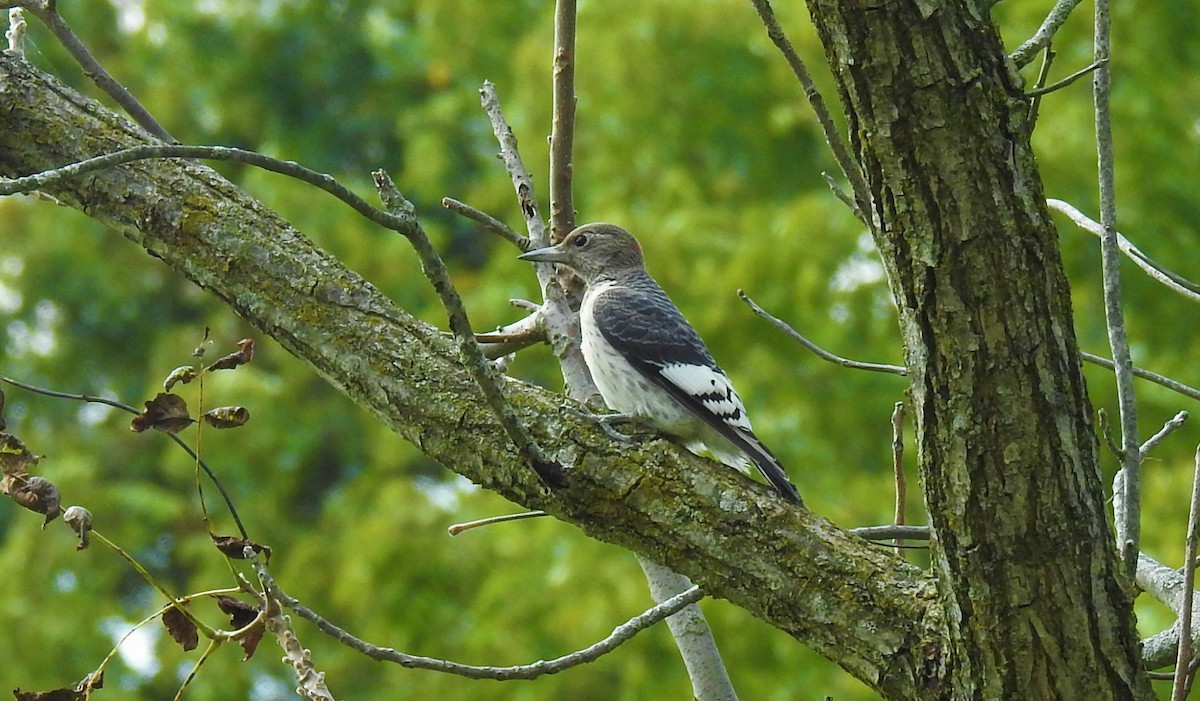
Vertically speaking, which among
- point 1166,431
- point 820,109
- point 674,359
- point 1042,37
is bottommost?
point 1166,431

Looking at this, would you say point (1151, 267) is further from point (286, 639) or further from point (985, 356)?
point (286, 639)

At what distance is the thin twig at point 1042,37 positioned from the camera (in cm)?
216

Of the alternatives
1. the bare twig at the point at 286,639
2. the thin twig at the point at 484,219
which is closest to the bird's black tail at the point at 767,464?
the thin twig at the point at 484,219

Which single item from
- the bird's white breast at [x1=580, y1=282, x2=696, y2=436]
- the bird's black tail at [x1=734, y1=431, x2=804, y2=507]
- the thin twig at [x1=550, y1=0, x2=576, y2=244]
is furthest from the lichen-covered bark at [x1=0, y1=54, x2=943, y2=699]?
the bird's white breast at [x1=580, y1=282, x2=696, y2=436]

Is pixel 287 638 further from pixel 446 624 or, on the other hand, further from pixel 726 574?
pixel 446 624

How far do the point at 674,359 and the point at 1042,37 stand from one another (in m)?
2.67

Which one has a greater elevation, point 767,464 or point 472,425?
point 767,464

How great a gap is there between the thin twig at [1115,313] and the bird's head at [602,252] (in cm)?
288

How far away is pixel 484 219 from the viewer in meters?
3.79

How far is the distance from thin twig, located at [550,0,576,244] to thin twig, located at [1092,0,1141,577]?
1.69 m

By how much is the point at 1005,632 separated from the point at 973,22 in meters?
1.02

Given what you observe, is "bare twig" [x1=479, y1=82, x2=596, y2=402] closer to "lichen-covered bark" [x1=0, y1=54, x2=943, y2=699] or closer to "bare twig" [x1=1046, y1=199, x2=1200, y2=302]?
"lichen-covered bark" [x1=0, y1=54, x2=943, y2=699]

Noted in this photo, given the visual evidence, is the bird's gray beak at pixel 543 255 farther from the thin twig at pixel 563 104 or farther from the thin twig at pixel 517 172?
the thin twig at pixel 563 104

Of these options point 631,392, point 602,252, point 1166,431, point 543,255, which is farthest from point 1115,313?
point 602,252
